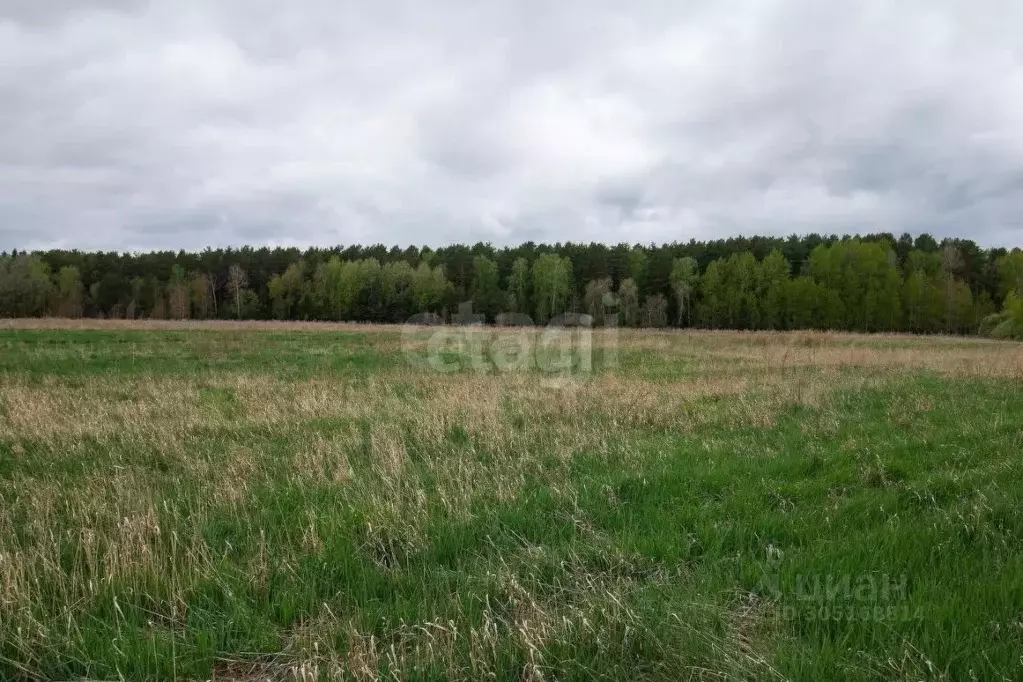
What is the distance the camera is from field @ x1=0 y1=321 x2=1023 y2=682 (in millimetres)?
3027

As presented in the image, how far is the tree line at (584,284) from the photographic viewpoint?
72062mm

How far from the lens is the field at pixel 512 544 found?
3.03 meters

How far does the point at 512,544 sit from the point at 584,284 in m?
86.8

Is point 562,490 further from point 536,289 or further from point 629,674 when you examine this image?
point 536,289

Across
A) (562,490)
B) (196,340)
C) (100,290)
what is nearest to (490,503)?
(562,490)

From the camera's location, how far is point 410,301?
8369 cm

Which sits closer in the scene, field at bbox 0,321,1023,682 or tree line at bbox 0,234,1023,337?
field at bbox 0,321,1023,682

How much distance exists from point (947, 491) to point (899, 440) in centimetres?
260

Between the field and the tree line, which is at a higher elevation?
the tree line

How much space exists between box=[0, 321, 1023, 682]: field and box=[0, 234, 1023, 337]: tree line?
69.8 meters

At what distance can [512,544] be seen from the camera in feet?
15.1

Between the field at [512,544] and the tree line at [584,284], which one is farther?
the tree line at [584,284]

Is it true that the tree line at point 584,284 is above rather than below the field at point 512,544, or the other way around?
above

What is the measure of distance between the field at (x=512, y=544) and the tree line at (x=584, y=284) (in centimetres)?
6978
